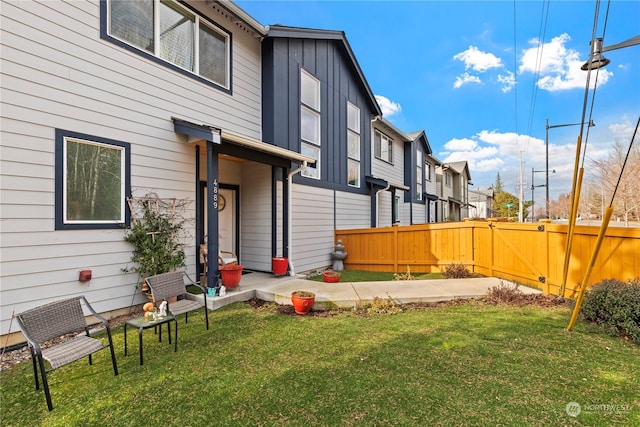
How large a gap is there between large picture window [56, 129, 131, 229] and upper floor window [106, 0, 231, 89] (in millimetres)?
1906

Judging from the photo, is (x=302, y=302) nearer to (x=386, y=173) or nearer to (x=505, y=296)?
(x=505, y=296)

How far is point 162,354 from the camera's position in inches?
139

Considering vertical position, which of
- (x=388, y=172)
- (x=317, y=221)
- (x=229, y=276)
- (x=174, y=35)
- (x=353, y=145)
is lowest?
(x=229, y=276)

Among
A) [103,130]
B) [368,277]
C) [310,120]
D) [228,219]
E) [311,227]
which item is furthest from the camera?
[310,120]

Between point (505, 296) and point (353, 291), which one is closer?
point (505, 296)

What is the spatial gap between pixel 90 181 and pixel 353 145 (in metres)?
8.70

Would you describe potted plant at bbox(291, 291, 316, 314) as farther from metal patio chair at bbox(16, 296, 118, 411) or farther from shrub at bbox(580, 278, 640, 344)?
shrub at bbox(580, 278, 640, 344)

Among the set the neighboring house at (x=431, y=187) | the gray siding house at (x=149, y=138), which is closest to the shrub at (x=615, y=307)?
the gray siding house at (x=149, y=138)

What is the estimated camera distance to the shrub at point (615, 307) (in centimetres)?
384

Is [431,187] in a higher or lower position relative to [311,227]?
higher

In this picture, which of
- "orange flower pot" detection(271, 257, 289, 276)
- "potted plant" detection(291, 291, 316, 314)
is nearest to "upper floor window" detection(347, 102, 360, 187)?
"orange flower pot" detection(271, 257, 289, 276)

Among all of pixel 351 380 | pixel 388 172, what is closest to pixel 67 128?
pixel 351 380

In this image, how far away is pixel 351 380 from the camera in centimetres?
292

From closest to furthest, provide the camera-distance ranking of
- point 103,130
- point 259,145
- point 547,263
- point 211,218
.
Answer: point 103,130, point 211,218, point 547,263, point 259,145
